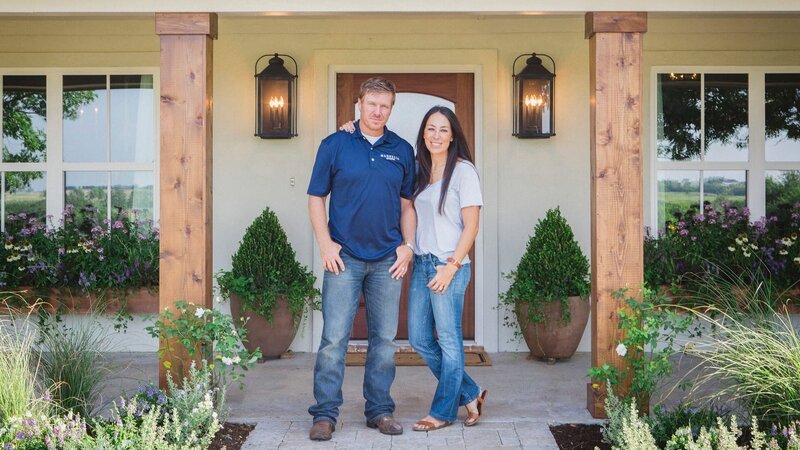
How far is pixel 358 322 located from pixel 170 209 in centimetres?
231

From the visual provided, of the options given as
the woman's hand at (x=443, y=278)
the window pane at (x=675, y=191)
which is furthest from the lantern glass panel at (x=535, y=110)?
the woman's hand at (x=443, y=278)

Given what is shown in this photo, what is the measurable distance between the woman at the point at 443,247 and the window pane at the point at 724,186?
9.77ft

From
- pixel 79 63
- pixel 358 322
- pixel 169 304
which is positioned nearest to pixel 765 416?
Answer: pixel 169 304

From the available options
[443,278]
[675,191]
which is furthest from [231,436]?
[675,191]

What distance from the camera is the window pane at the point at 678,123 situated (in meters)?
6.34

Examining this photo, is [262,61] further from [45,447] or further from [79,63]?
[45,447]

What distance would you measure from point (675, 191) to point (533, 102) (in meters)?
1.30

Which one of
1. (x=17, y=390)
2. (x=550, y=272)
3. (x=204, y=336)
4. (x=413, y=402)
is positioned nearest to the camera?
(x=17, y=390)

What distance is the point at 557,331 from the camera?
576 cm

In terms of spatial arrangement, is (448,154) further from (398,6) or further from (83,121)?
(83,121)

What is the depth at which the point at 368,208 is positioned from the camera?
3986 mm

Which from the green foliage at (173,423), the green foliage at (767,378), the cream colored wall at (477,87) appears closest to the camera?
the green foliage at (173,423)

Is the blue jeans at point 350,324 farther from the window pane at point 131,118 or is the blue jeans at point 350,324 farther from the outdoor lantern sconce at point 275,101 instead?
the window pane at point 131,118

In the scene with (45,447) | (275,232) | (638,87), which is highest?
(638,87)
